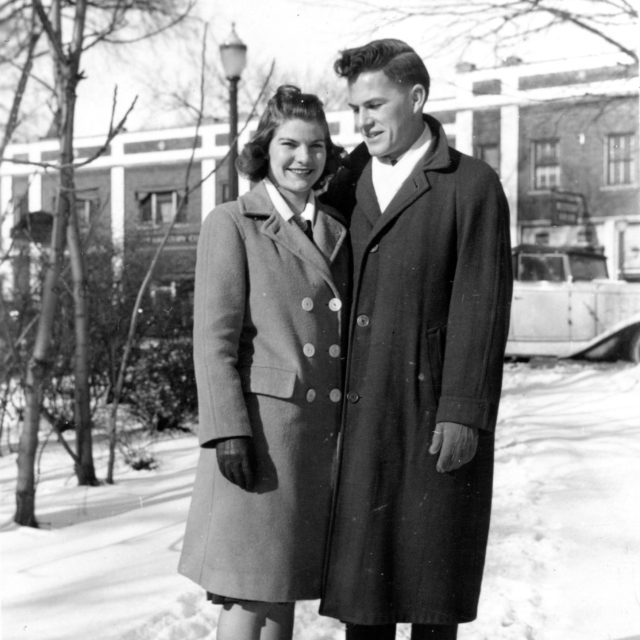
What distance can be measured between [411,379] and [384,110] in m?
0.68

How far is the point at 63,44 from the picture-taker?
5.62 m

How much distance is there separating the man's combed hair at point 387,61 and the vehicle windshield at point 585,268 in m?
12.3

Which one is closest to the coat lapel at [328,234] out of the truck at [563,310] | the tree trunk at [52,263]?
the tree trunk at [52,263]

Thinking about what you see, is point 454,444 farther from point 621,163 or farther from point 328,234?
point 621,163

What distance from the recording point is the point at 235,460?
86.5 inches

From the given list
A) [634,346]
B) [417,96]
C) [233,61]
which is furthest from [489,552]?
[634,346]

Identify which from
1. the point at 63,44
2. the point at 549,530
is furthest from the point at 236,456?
the point at 63,44

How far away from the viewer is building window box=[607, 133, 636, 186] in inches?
876

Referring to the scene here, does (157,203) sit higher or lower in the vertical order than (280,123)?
higher

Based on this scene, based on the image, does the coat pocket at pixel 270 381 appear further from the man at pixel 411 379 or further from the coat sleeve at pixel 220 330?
the man at pixel 411 379

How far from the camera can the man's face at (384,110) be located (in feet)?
7.47

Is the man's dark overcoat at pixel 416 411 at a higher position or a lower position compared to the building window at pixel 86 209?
lower

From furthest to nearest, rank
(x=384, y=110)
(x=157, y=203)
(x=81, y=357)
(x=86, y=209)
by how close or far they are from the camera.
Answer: (x=157, y=203), (x=86, y=209), (x=81, y=357), (x=384, y=110)

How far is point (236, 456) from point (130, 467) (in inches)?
214
